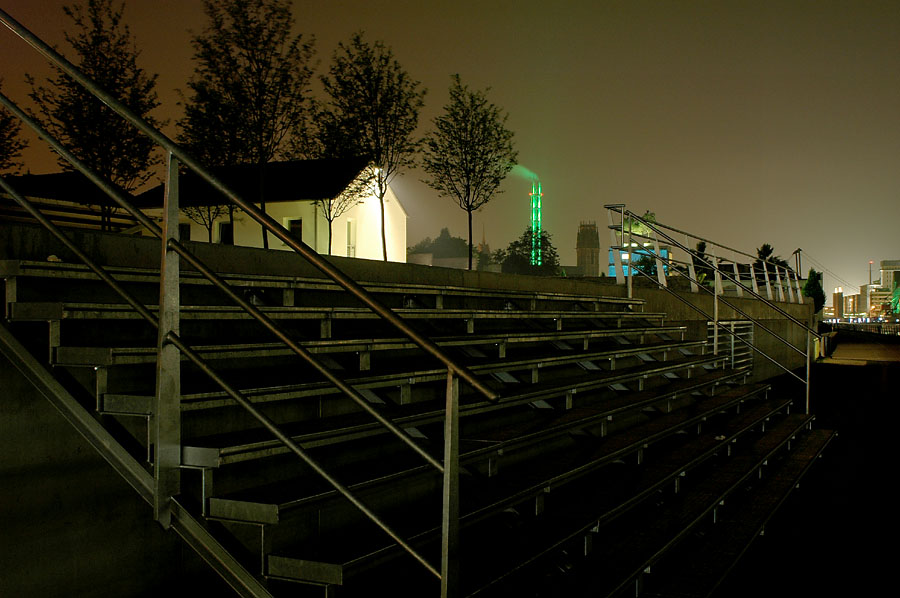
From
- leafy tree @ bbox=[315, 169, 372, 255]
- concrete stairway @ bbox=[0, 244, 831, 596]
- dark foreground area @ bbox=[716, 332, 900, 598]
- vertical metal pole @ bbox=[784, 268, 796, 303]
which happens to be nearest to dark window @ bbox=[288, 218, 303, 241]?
leafy tree @ bbox=[315, 169, 372, 255]

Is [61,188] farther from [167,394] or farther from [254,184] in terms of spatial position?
[167,394]

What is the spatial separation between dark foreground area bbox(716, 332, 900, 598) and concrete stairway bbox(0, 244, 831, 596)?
201 mm

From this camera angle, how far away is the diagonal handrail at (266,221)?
2096 millimetres

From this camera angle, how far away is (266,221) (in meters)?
2.29

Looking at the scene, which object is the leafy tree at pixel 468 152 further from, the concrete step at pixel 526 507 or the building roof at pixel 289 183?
the concrete step at pixel 526 507

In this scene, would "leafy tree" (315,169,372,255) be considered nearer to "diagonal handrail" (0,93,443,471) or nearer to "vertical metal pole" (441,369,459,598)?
"diagonal handrail" (0,93,443,471)

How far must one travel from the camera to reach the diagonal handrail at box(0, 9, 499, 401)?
210 cm

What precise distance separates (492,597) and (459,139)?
2030cm

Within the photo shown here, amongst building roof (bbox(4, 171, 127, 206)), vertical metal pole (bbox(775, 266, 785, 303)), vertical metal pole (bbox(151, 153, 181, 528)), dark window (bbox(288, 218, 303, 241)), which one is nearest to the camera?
vertical metal pole (bbox(151, 153, 181, 528))

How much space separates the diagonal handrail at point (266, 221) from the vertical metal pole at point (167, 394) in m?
0.17

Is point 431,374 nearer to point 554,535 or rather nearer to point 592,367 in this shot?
point 554,535

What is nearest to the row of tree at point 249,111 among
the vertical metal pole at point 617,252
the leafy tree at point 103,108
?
the leafy tree at point 103,108

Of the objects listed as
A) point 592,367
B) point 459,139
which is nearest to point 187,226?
point 459,139

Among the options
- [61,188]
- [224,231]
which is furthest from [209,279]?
[61,188]
